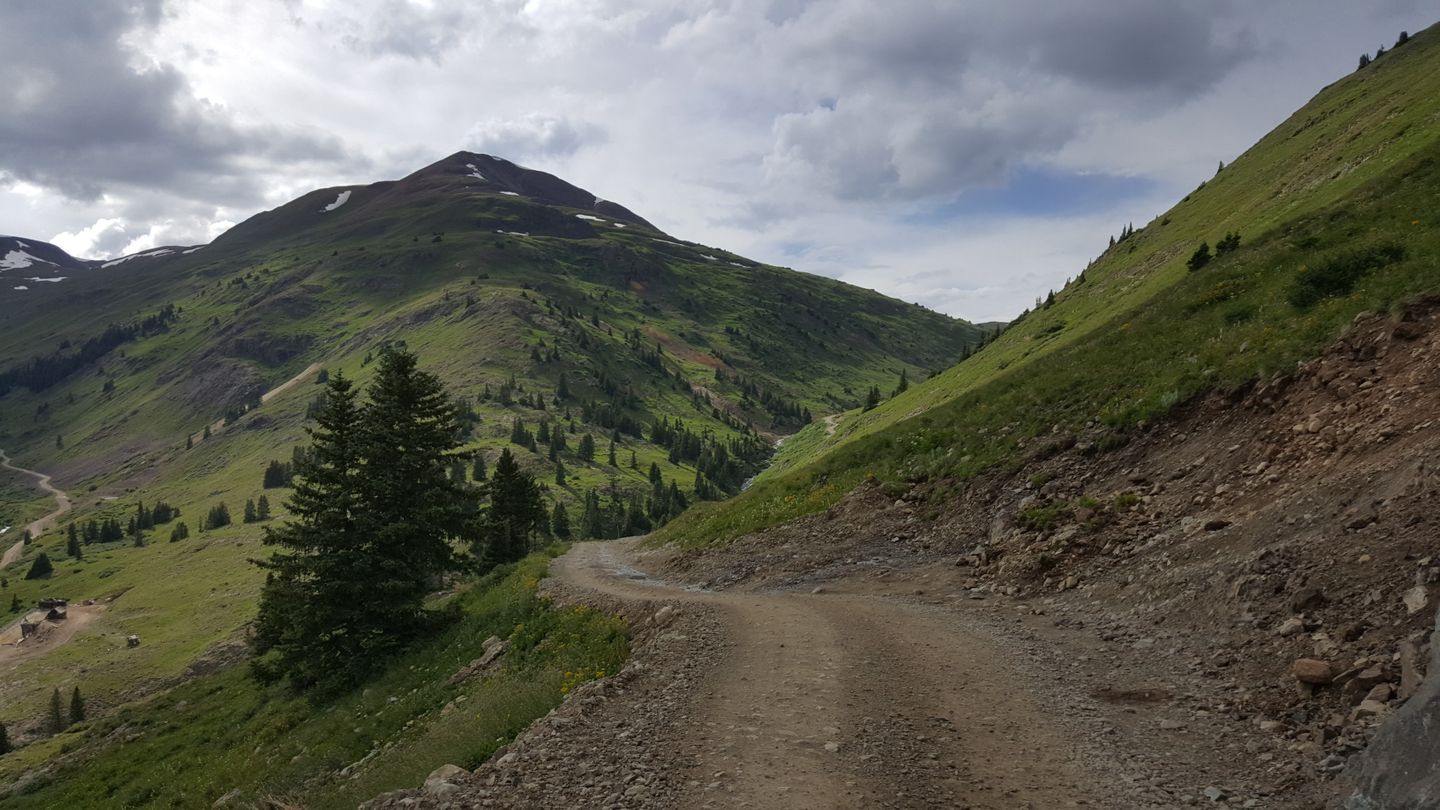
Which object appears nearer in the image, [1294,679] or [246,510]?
[1294,679]

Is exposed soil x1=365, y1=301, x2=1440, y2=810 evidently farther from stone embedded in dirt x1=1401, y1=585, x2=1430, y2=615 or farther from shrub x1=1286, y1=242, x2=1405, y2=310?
shrub x1=1286, y1=242, x2=1405, y2=310

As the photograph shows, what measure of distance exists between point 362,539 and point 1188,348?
111 ft

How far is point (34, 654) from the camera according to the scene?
111 m

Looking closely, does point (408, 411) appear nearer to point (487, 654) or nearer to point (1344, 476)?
point (487, 654)

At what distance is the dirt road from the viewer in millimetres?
9273

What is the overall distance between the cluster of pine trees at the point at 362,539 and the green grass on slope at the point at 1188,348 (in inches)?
553

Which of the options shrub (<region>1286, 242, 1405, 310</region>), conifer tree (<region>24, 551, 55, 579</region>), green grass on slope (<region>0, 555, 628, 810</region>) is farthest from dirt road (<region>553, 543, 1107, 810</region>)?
conifer tree (<region>24, 551, 55, 579</region>)

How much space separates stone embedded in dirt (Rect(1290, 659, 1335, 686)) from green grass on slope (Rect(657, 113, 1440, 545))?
40.8 feet

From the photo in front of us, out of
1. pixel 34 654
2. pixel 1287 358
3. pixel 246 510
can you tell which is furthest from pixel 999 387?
pixel 246 510

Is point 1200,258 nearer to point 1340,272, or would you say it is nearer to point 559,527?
point 1340,272

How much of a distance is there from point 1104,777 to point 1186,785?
35.8 inches

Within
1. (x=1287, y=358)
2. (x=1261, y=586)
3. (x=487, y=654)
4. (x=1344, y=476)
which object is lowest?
(x=487, y=654)

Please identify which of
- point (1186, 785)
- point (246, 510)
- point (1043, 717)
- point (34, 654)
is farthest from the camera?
point (246, 510)

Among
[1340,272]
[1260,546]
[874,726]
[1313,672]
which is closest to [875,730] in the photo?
[874,726]
